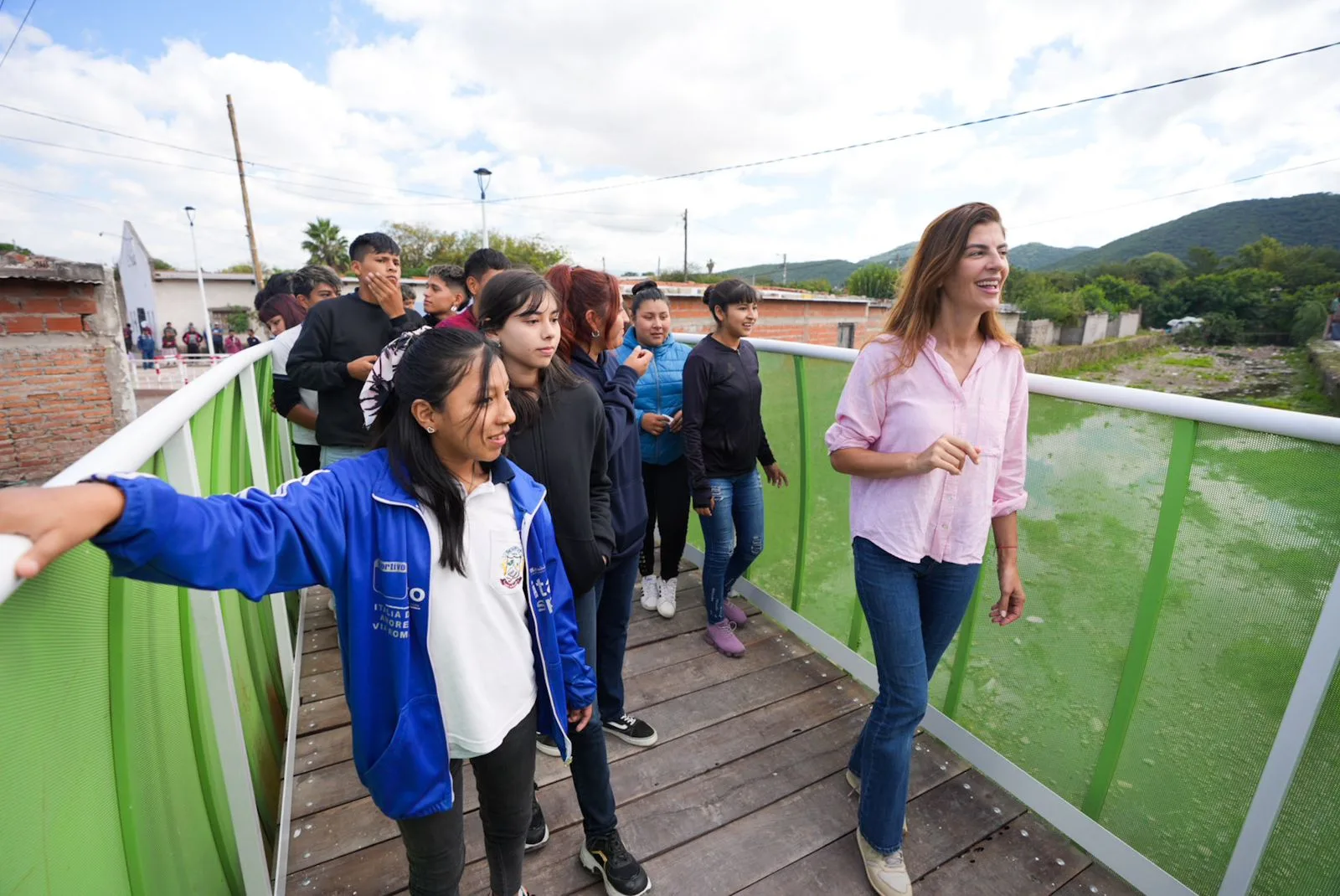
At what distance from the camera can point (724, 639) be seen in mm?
3127

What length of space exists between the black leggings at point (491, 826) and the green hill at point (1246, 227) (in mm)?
69735

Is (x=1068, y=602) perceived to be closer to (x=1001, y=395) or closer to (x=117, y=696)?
(x=1001, y=395)

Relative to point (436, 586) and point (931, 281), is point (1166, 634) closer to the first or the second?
point (931, 281)

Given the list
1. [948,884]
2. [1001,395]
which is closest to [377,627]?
[1001,395]

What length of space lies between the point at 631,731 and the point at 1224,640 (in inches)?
75.6

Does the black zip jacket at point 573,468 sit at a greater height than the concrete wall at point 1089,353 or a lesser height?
greater

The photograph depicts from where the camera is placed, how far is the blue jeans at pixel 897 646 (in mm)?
1844

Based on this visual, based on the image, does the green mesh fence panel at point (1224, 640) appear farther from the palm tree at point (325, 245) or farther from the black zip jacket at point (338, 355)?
the palm tree at point (325, 245)

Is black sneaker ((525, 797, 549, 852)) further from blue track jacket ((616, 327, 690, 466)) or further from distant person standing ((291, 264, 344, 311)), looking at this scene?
distant person standing ((291, 264, 344, 311))

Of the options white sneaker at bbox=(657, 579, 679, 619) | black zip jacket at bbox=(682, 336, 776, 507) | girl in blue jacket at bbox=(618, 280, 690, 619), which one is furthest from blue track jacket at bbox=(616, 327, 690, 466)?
white sneaker at bbox=(657, 579, 679, 619)

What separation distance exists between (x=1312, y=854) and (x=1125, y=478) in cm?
100

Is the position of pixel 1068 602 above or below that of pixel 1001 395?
below

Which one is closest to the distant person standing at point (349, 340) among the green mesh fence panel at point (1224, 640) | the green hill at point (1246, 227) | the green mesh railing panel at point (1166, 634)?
the green mesh railing panel at point (1166, 634)

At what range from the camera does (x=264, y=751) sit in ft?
6.57
